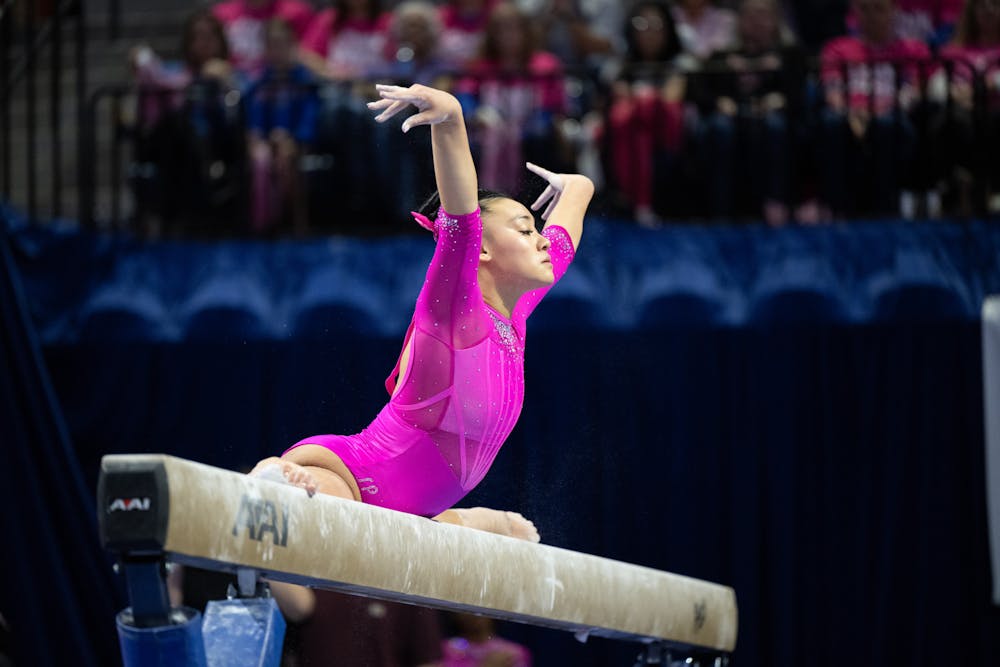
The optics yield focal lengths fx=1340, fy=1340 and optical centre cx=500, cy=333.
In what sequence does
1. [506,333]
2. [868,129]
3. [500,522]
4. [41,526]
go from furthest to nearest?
1. [868,129]
2. [41,526]
3. [500,522]
4. [506,333]

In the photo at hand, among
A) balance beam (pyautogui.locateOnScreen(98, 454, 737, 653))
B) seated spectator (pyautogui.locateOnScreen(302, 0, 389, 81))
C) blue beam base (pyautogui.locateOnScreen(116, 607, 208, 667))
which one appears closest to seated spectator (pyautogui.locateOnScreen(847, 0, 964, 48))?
seated spectator (pyautogui.locateOnScreen(302, 0, 389, 81))

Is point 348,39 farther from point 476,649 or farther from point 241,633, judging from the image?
point 241,633

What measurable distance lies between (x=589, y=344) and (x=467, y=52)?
2055 mm

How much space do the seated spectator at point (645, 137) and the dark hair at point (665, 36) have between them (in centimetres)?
42

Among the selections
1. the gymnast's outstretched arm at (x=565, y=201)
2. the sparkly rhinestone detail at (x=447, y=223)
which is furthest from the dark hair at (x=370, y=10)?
the sparkly rhinestone detail at (x=447, y=223)

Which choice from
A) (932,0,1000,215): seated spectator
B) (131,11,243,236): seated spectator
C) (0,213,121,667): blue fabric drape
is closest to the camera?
(0,213,121,667): blue fabric drape

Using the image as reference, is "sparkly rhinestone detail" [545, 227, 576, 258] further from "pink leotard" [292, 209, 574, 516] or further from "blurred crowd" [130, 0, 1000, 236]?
"blurred crowd" [130, 0, 1000, 236]

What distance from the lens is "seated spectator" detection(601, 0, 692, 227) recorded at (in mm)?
5594

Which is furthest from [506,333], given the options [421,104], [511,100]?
[511,100]

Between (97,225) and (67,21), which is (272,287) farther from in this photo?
(67,21)

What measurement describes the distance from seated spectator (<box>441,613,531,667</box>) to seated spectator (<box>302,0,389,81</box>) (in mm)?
3021

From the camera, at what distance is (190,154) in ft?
18.9

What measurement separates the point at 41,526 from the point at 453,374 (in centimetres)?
259

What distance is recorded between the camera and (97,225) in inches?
237
